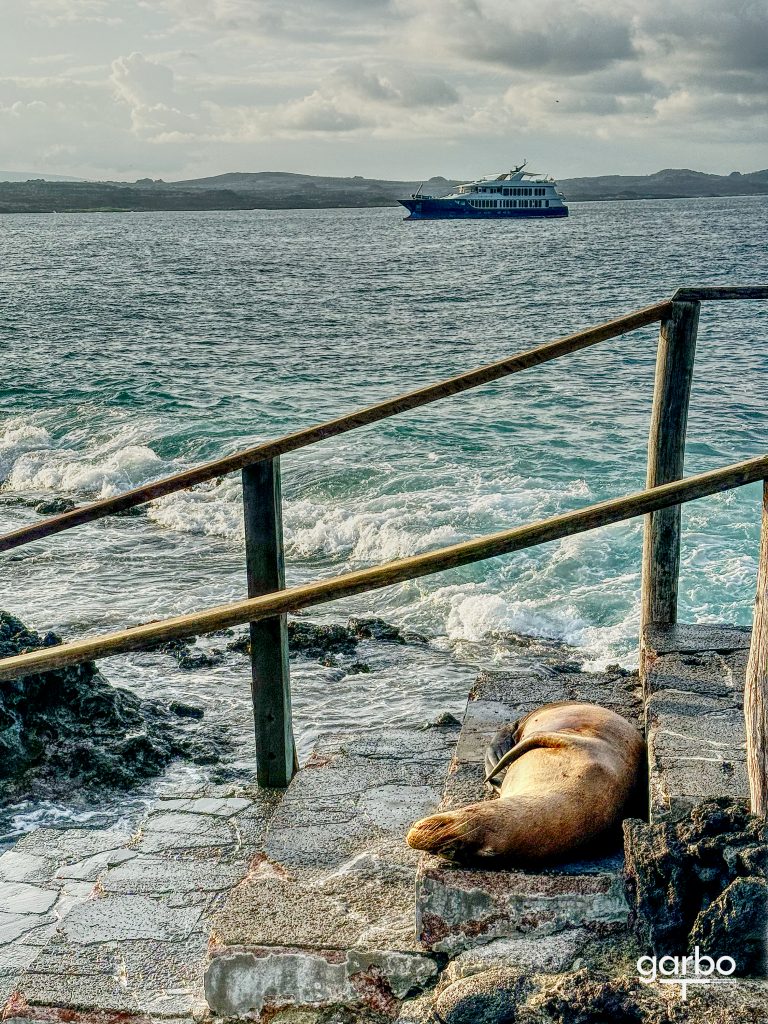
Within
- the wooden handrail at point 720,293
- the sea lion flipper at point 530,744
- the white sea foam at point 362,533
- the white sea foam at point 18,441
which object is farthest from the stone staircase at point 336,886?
the white sea foam at point 18,441

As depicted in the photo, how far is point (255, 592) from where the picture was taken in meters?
4.08

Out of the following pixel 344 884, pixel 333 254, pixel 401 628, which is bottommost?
pixel 401 628

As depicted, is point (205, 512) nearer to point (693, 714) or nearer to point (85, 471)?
point (85, 471)

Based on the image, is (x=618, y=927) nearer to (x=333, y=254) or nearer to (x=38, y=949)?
(x=38, y=949)

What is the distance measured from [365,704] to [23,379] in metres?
17.8

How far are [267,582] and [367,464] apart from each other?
9870 mm

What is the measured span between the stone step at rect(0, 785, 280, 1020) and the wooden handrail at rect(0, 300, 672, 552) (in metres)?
1.30

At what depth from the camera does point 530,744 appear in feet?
10.5

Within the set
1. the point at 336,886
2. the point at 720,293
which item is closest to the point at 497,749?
the point at 336,886

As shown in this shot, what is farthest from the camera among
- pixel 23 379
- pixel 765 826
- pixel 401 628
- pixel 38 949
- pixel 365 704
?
pixel 23 379

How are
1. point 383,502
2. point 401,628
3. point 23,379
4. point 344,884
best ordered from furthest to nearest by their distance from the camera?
1. point 23,379
2. point 383,502
3. point 401,628
4. point 344,884

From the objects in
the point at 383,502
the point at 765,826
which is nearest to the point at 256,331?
the point at 383,502

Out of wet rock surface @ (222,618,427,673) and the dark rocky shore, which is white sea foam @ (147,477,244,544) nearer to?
wet rock surface @ (222,618,427,673)

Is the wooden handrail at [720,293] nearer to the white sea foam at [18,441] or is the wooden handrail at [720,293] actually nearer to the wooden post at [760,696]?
the wooden post at [760,696]
